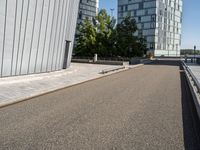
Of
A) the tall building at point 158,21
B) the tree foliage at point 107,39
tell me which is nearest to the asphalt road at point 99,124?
the tree foliage at point 107,39

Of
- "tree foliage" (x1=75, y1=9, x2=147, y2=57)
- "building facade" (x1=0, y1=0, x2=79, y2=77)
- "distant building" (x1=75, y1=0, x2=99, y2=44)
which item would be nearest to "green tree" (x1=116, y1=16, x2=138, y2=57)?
"tree foliage" (x1=75, y1=9, x2=147, y2=57)

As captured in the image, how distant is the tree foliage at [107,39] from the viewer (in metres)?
39.0

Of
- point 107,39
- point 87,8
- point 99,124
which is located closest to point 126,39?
point 107,39

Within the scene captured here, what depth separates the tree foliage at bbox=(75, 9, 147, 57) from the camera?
39000mm

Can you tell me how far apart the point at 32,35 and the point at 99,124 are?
10074 millimetres

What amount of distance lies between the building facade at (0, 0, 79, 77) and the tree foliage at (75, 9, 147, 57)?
18990mm

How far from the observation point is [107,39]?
3906 centimetres

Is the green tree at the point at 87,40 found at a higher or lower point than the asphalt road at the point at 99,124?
higher

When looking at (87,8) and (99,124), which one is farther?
(87,8)

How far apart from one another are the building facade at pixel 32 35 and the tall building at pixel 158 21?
6048 centimetres

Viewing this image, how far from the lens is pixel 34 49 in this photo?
1573 centimetres

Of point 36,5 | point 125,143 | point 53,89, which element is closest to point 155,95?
point 53,89

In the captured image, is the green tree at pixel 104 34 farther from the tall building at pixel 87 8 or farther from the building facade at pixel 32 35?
the tall building at pixel 87 8

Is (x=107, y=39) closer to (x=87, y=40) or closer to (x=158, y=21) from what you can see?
(x=87, y=40)
